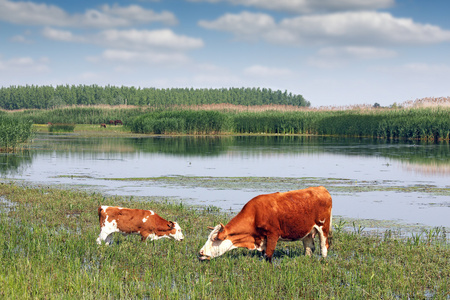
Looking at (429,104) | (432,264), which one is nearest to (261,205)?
(432,264)

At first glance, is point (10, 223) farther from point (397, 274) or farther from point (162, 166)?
point (162, 166)

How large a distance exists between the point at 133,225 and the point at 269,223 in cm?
296

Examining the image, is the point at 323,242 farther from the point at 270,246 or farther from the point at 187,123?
the point at 187,123

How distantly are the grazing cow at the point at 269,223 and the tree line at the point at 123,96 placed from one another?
127 meters

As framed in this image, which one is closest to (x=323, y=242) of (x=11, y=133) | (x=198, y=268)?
(x=198, y=268)

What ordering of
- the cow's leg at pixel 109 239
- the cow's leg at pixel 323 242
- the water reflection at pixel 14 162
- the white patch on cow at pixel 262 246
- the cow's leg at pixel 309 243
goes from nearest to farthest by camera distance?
the white patch on cow at pixel 262 246
the cow's leg at pixel 323 242
the cow's leg at pixel 309 243
the cow's leg at pixel 109 239
the water reflection at pixel 14 162

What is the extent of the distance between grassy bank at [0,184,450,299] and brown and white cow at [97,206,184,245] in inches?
8.0

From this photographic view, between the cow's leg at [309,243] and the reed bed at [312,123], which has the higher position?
the reed bed at [312,123]

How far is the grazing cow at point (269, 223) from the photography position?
9.06 metres

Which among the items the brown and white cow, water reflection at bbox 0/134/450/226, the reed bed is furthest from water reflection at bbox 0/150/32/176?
the reed bed

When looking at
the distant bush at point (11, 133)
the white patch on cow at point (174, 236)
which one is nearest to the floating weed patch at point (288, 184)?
the white patch on cow at point (174, 236)

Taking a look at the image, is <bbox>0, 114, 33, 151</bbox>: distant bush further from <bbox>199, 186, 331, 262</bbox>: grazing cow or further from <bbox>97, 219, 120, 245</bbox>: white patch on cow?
<bbox>199, 186, 331, 262</bbox>: grazing cow

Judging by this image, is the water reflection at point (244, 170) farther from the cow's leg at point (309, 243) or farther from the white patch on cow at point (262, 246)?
the white patch on cow at point (262, 246)

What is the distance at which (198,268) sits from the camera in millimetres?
8977
